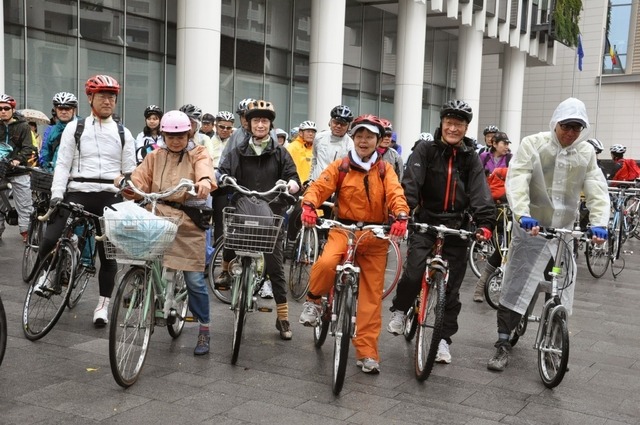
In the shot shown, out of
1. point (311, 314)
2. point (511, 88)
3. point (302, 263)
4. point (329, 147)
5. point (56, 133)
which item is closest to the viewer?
point (311, 314)

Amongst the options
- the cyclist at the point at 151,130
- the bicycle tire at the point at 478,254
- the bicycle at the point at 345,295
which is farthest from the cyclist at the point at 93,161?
the bicycle tire at the point at 478,254

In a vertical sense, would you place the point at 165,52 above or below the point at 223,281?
above

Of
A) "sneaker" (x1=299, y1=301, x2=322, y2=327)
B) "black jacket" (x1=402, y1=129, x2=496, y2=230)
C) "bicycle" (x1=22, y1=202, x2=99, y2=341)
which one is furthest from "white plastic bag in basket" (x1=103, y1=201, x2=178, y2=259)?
"black jacket" (x1=402, y1=129, x2=496, y2=230)

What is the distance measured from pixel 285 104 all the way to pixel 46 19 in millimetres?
9196

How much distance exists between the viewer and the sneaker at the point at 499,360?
18.9ft

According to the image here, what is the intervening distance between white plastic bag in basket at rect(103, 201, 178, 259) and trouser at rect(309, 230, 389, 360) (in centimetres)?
122

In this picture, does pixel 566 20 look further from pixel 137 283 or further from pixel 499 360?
pixel 137 283

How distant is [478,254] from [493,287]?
7.24ft

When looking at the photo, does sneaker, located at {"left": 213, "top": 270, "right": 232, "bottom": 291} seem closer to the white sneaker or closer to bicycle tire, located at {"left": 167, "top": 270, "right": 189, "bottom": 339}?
bicycle tire, located at {"left": 167, "top": 270, "right": 189, "bottom": 339}

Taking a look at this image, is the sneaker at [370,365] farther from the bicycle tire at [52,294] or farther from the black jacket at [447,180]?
the bicycle tire at [52,294]

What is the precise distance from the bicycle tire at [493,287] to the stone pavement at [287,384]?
4.16 ft

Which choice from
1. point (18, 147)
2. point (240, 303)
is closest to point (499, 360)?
point (240, 303)

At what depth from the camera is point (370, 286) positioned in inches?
215

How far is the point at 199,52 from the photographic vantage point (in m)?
17.8
